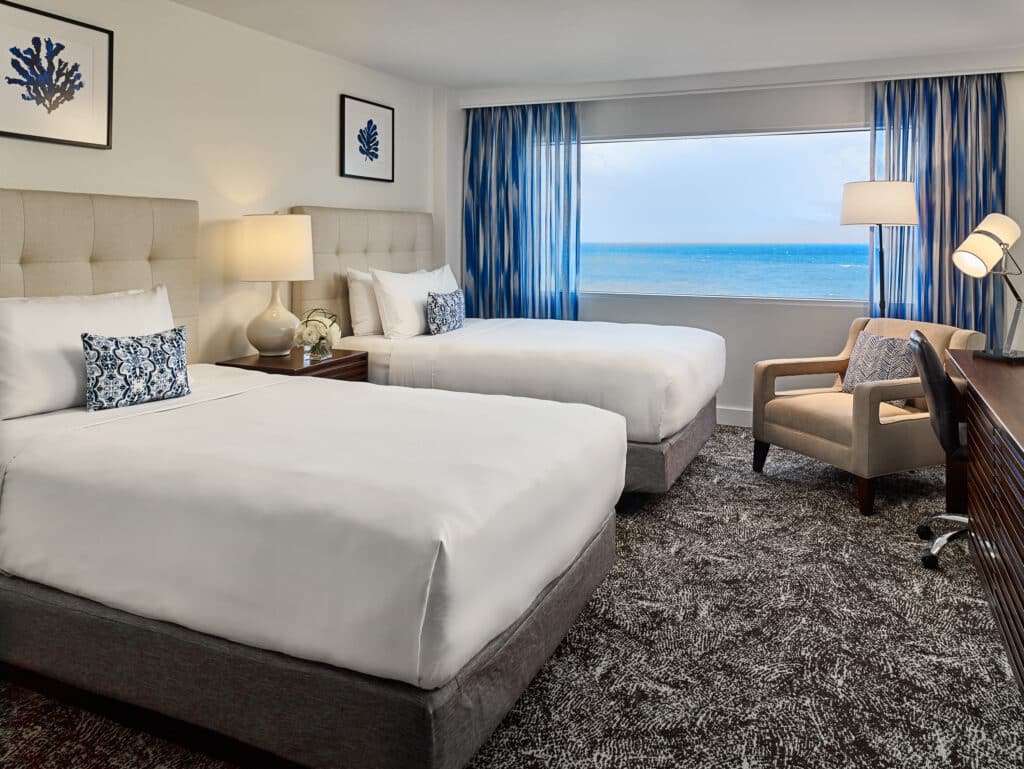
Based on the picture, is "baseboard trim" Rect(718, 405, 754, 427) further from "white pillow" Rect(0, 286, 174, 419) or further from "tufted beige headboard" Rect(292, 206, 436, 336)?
"white pillow" Rect(0, 286, 174, 419)

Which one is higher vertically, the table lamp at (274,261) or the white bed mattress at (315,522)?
the table lamp at (274,261)

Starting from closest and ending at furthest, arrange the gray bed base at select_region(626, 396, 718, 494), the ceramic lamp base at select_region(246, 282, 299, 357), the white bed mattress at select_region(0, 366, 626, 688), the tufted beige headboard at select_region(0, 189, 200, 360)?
the white bed mattress at select_region(0, 366, 626, 688) → the tufted beige headboard at select_region(0, 189, 200, 360) → the gray bed base at select_region(626, 396, 718, 494) → the ceramic lamp base at select_region(246, 282, 299, 357)

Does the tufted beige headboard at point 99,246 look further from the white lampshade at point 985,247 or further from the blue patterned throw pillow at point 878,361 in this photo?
the white lampshade at point 985,247

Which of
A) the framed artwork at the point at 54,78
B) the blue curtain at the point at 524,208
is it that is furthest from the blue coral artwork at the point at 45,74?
the blue curtain at the point at 524,208

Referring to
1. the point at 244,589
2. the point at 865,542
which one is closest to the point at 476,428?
the point at 244,589

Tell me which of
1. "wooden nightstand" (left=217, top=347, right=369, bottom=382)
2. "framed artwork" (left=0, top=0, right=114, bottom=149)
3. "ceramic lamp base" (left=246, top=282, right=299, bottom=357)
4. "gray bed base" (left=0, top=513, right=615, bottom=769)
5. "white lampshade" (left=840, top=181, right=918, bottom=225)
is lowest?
"gray bed base" (left=0, top=513, right=615, bottom=769)

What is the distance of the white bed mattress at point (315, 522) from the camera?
161cm

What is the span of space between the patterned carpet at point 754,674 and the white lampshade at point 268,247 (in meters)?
2.10

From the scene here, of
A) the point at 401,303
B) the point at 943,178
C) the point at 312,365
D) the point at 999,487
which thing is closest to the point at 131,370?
the point at 312,365

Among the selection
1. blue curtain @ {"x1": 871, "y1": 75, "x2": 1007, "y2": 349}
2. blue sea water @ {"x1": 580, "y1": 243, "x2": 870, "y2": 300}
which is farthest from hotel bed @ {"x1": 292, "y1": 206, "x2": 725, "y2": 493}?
blue sea water @ {"x1": 580, "y1": 243, "x2": 870, "y2": 300}

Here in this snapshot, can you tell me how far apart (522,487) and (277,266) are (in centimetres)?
246

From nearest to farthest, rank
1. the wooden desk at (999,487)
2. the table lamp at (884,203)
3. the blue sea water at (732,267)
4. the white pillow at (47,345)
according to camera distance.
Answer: the wooden desk at (999,487), the white pillow at (47,345), the table lamp at (884,203), the blue sea water at (732,267)

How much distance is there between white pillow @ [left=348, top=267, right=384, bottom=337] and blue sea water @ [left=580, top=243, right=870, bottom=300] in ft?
25.9

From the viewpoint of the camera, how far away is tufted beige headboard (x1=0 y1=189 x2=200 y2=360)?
294 cm
